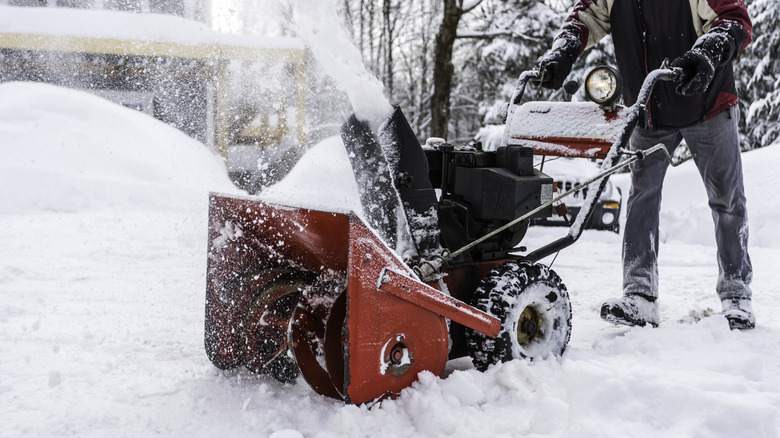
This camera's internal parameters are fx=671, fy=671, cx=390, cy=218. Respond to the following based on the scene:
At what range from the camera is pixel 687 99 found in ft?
10.5

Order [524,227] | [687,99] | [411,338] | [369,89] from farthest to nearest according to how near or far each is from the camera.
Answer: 1. [687,99]
2. [524,227]
3. [369,89]
4. [411,338]

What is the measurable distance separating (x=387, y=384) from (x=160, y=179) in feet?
22.9

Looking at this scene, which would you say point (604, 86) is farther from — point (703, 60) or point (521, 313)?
point (521, 313)

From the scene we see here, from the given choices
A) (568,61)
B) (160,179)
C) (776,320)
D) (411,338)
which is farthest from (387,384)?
(160,179)

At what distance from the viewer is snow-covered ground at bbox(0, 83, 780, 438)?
204 cm

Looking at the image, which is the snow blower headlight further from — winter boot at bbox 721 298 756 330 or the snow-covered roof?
the snow-covered roof

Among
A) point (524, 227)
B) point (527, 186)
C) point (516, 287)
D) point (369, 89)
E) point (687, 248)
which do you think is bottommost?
point (687, 248)

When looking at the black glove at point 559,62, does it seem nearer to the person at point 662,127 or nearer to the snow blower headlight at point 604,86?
the person at point 662,127

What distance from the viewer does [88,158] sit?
8430 millimetres

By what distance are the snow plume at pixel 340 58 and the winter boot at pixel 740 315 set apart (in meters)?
2.05

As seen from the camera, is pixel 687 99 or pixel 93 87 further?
pixel 93 87

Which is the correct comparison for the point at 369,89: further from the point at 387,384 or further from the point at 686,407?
the point at 686,407

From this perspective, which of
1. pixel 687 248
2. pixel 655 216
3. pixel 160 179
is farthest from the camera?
pixel 160 179

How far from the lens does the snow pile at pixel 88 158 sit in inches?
286
